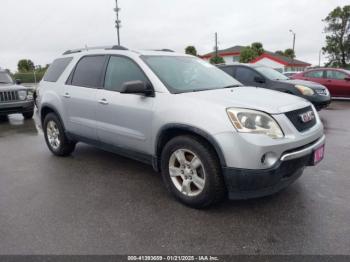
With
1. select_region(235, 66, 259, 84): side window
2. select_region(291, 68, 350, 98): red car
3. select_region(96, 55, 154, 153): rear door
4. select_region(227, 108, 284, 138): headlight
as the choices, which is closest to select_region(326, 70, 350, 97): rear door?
select_region(291, 68, 350, 98): red car

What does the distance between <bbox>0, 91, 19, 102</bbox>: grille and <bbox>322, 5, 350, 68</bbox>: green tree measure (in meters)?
49.9

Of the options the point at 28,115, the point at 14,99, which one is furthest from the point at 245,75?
the point at 28,115

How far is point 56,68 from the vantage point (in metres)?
5.37

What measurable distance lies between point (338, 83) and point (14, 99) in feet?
39.1

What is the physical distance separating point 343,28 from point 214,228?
56.1 m

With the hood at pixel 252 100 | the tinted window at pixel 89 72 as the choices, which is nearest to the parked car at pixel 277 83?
the hood at pixel 252 100

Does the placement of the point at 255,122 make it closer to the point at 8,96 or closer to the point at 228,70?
the point at 228,70

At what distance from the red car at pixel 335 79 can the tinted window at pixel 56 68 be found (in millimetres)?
10829

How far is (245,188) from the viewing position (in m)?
2.95

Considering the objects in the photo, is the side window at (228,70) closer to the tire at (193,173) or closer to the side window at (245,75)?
the side window at (245,75)

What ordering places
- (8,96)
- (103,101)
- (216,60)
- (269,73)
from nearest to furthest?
(103,101) → (269,73) → (8,96) → (216,60)

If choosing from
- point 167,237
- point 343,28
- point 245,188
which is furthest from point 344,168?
point 343,28

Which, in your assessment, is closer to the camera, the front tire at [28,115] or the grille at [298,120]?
the grille at [298,120]

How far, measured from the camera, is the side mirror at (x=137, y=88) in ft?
11.2
